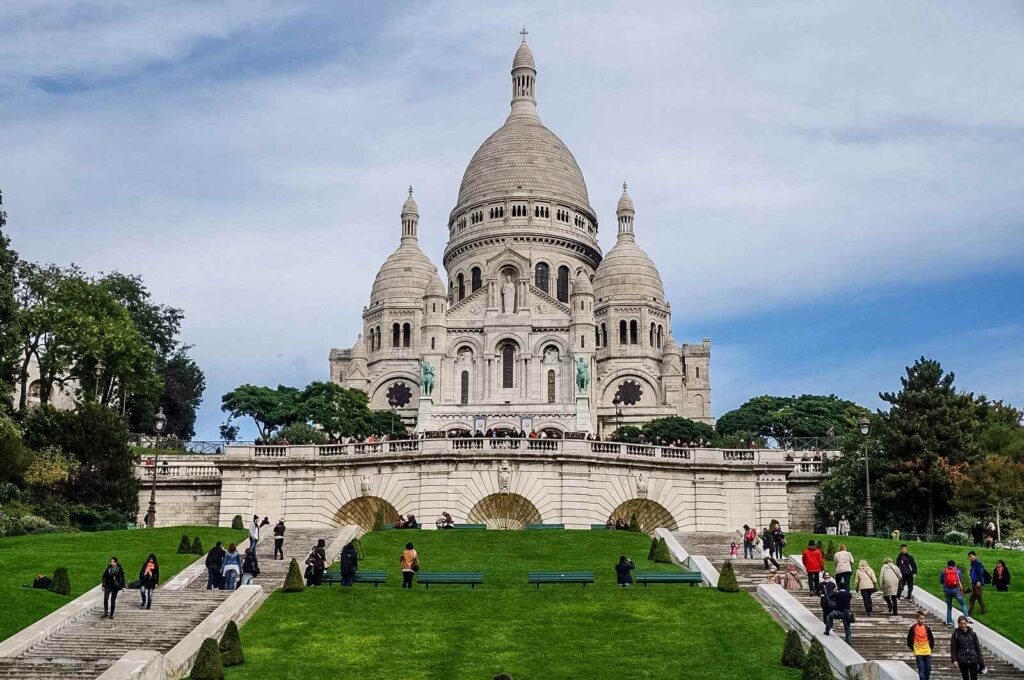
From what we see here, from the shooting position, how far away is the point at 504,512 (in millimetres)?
49594

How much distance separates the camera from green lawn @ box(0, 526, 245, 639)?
2936cm

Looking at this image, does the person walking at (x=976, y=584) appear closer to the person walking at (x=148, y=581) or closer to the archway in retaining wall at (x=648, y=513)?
the person walking at (x=148, y=581)

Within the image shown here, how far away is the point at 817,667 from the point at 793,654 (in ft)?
6.35

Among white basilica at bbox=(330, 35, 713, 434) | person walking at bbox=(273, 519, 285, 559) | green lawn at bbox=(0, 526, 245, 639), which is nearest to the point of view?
green lawn at bbox=(0, 526, 245, 639)

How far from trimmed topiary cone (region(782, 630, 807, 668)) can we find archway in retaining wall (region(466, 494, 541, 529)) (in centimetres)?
2373

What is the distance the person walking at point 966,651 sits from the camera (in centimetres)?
2266

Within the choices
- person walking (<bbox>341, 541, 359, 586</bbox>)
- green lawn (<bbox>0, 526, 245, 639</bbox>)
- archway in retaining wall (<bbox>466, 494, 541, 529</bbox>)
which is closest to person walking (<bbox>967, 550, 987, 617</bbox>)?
person walking (<bbox>341, 541, 359, 586</bbox>)

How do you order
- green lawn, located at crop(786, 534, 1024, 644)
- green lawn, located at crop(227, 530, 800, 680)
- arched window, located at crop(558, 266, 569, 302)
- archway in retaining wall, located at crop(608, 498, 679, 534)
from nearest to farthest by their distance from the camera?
1. green lawn, located at crop(227, 530, 800, 680)
2. green lawn, located at crop(786, 534, 1024, 644)
3. archway in retaining wall, located at crop(608, 498, 679, 534)
4. arched window, located at crop(558, 266, 569, 302)

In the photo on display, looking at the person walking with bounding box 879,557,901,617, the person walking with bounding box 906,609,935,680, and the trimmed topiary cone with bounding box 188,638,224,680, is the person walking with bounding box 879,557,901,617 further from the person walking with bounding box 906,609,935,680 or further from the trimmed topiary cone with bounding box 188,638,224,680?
the trimmed topiary cone with bounding box 188,638,224,680

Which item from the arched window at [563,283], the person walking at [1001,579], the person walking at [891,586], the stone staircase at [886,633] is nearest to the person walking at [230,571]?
the stone staircase at [886,633]

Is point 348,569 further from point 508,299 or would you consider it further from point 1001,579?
point 508,299

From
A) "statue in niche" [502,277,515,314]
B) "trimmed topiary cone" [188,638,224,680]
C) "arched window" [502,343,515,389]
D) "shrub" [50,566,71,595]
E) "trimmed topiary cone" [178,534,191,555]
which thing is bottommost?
"trimmed topiary cone" [188,638,224,680]

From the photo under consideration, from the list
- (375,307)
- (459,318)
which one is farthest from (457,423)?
(375,307)

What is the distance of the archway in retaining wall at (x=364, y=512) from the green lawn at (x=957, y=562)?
582 inches
